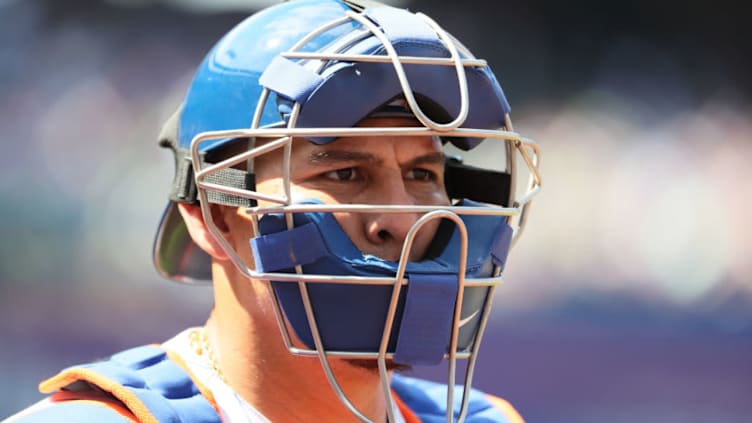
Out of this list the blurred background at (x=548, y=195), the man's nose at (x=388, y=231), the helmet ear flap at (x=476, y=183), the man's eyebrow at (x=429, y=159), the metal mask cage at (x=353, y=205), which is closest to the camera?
the metal mask cage at (x=353, y=205)

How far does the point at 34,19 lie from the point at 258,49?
8.95ft

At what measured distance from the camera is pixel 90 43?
171 inches

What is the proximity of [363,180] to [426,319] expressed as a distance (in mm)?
324

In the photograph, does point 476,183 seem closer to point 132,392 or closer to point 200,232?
point 200,232

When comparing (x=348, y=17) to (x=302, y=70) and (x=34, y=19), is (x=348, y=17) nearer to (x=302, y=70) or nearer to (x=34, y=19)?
(x=302, y=70)

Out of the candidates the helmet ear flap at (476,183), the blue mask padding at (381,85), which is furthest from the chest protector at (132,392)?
the helmet ear flap at (476,183)

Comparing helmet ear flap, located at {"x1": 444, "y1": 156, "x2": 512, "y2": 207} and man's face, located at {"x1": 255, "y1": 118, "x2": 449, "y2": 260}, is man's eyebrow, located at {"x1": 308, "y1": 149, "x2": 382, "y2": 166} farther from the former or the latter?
helmet ear flap, located at {"x1": 444, "y1": 156, "x2": 512, "y2": 207}

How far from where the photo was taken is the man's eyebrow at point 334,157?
74.7 inches

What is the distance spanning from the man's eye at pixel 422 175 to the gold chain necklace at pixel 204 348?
566 millimetres

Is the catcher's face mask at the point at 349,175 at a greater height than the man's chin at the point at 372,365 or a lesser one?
greater

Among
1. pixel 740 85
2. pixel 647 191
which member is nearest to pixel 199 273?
pixel 647 191

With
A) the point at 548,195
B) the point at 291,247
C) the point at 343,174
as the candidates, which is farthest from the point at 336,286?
the point at 548,195

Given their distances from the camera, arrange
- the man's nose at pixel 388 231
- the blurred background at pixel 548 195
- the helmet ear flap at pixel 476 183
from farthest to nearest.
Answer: the blurred background at pixel 548 195 < the helmet ear flap at pixel 476 183 < the man's nose at pixel 388 231

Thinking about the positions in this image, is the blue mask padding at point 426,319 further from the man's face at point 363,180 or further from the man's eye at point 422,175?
the man's eye at point 422,175
